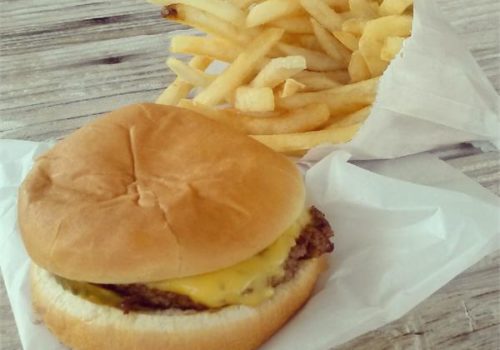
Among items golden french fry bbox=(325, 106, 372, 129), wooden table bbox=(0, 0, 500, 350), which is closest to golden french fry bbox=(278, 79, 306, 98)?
golden french fry bbox=(325, 106, 372, 129)

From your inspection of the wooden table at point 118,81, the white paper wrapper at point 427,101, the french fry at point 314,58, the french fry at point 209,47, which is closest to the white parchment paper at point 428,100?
the white paper wrapper at point 427,101

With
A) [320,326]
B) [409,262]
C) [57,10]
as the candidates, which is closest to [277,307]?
[320,326]

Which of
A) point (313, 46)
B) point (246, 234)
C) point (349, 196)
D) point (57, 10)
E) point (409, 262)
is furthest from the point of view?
point (57, 10)

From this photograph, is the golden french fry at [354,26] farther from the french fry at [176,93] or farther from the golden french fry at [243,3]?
the french fry at [176,93]

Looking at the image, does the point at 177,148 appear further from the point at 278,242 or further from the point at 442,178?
the point at 442,178

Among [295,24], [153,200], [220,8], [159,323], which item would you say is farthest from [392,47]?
[159,323]
